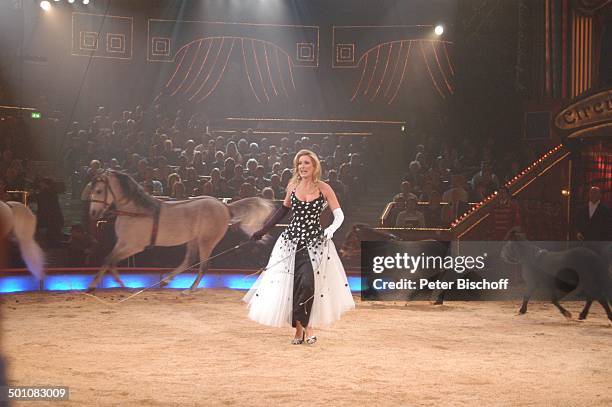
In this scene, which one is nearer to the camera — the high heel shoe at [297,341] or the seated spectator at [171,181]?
the high heel shoe at [297,341]

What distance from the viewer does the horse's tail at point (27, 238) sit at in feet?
41.5

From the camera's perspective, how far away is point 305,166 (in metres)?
8.30

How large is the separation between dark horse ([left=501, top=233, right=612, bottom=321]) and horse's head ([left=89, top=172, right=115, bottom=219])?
6.47 m

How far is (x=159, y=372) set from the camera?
22.1ft

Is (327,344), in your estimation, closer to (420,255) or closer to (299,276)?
(299,276)

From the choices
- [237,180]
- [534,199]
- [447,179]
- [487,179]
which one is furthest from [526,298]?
[447,179]

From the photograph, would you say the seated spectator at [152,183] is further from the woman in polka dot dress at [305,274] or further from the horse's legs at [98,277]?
the woman in polka dot dress at [305,274]

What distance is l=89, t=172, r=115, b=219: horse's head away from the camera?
1280 cm

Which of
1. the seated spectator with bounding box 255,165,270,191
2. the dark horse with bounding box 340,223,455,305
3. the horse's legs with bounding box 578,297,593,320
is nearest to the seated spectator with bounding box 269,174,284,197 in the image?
the seated spectator with bounding box 255,165,270,191

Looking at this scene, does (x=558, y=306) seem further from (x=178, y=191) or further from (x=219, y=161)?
(x=219, y=161)

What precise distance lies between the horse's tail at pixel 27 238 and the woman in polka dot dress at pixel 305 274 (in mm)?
5791

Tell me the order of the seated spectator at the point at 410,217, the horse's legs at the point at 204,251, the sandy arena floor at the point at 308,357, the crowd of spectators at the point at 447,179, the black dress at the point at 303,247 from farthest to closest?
the crowd of spectators at the point at 447,179 → the seated spectator at the point at 410,217 → the horse's legs at the point at 204,251 → the black dress at the point at 303,247 → the sandy arena floor at the point at 308,357

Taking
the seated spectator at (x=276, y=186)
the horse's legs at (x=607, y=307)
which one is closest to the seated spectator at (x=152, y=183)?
the seated spectator at (x=276, y=186)

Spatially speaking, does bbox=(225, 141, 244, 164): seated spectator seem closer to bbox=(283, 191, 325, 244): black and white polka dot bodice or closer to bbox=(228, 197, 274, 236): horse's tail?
bbox=(228, 197, 274, 236): horse's tail
